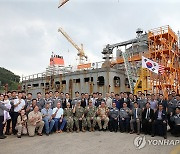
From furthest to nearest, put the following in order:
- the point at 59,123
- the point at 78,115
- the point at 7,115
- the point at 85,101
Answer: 1. the point at 85,101
2. the point at 78,115
3. the point at 59,123
4. the point at 7,115

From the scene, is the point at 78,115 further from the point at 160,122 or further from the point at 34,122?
the point at 160,122

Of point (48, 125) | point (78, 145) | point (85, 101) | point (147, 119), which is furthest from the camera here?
point (85, 101)

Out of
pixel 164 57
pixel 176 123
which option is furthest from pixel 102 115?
pixel 164 57

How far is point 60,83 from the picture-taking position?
2850 cm

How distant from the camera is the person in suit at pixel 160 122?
331 inches

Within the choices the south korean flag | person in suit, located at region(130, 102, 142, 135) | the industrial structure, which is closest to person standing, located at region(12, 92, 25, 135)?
person in suit, located at region(130, 102, 142, 135)

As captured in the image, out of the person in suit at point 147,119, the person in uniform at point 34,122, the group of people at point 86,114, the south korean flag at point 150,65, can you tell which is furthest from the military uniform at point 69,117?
the south korean flag at point 150,65

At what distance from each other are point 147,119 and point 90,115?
102 inches

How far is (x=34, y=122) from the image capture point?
8570 mm

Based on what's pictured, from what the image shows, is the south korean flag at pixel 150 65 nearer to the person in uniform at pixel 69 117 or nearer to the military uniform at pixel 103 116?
the military uniform at pixel 103 116

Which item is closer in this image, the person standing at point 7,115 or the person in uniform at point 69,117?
the person standing at point 7,115

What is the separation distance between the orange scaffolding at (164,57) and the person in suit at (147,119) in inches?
513

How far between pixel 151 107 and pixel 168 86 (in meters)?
13.5

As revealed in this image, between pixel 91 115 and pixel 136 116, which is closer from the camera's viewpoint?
pixel 136 116
